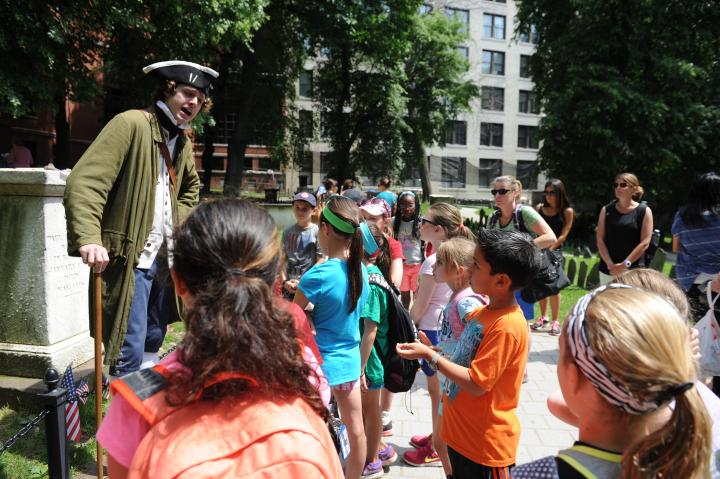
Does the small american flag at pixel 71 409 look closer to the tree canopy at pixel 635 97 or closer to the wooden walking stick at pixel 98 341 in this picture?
the wooden walking stick at pixel 98 341

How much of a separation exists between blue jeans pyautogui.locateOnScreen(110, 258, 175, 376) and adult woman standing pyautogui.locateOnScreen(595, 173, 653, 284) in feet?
15.5

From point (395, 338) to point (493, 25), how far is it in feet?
188

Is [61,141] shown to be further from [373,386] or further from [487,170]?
[487,170]

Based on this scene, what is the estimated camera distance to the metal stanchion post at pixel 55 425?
2402mm

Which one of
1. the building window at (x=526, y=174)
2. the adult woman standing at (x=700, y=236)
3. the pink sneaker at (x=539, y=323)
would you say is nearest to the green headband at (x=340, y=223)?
the adult woman standing at (x=700, y=236)

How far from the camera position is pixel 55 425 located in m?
2.43

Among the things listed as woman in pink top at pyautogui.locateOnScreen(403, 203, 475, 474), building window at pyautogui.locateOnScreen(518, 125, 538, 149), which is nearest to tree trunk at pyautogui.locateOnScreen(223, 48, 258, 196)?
Answer: woman in pink top at pyautogui.locateOnScreen(403, 203, 475, 474)

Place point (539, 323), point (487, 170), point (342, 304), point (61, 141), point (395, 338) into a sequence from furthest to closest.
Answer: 1. point (487, 170)
2. point (61, 141)
3. point (539, 323)
4. point (395, 338)
5. point (342, 304)

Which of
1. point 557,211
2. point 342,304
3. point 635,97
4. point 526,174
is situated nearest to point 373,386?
point 342,304

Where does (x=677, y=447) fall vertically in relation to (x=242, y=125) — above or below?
below

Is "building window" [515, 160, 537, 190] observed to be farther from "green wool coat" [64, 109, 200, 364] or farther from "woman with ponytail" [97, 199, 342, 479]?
"woman with ponytail" [97, 199, 342, 479]

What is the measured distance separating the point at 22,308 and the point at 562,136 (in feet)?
70.8

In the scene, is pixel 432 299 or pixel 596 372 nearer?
pixel 596 372

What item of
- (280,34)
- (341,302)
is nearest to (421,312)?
(341,302)
